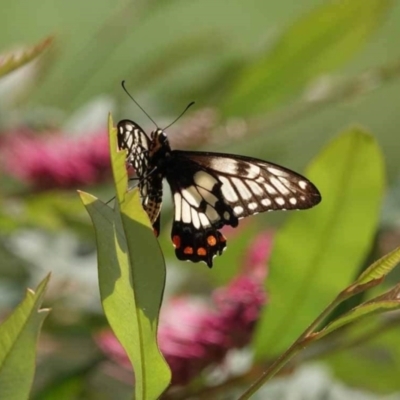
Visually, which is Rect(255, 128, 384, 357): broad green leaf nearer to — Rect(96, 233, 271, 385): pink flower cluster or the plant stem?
Rect(96, 233, 271, 385): pink flower cluster

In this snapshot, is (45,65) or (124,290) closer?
(124,290)

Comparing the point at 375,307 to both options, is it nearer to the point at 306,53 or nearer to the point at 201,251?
the point at 201,251

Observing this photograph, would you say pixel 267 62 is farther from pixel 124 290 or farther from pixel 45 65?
pixel 124 290

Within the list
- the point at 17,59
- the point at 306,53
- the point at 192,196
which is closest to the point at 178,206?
the point at 192,196

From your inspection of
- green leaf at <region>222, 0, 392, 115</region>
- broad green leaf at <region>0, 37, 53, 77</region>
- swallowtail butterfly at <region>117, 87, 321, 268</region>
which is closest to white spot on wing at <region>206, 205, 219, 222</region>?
swallowtail butterfly at <region>117, 87, 321, 268</region>

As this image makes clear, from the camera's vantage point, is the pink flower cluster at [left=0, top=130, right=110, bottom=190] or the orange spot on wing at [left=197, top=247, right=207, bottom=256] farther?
the pink flower cluster at [left=0, top=130, right=110, bottom=190]

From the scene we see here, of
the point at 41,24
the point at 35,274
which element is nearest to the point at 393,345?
the point at 35,274
